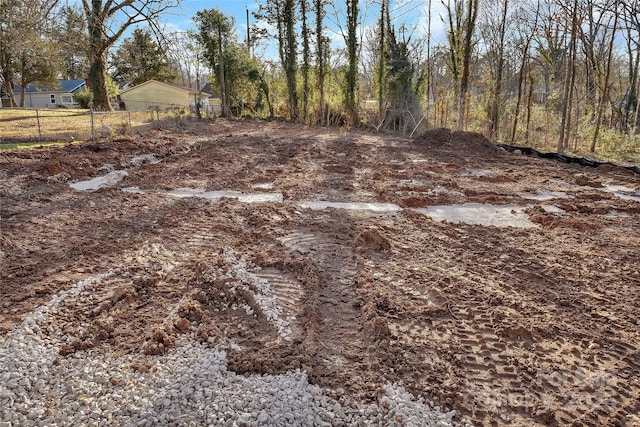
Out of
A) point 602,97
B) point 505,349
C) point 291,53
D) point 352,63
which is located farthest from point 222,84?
point 505,349

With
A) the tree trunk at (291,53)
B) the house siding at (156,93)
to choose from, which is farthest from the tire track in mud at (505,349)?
the house siding at (156,93)

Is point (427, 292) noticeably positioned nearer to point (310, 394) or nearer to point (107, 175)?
point (310, 394)

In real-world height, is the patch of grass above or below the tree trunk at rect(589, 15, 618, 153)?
below

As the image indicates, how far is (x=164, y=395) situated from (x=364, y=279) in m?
1.90

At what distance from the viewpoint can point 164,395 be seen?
6.88 feet

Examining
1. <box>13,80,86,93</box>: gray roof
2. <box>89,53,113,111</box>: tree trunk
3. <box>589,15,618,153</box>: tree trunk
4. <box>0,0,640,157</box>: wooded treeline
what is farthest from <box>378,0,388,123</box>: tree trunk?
<box>13,80,86,93</box>: gray roof

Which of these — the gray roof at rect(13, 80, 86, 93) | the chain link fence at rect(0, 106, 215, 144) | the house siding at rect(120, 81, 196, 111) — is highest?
the gray roof at rect(13, 80, 86, 93)

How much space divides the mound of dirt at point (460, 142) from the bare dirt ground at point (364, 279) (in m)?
3.95

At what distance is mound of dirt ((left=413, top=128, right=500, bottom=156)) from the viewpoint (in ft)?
35.8

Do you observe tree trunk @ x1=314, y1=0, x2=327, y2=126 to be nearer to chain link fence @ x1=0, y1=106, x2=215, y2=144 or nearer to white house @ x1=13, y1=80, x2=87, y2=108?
chain link fence @ x1=0, y1=106, x2=215, y2=144

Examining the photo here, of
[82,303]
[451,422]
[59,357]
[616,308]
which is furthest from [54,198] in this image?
[616,308]

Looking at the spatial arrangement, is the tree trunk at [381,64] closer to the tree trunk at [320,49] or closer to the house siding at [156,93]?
the tree trunk at [320,49]

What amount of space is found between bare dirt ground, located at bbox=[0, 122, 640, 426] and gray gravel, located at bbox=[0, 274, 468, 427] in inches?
4.3

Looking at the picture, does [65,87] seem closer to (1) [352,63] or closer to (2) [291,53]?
(2) [291,53]
